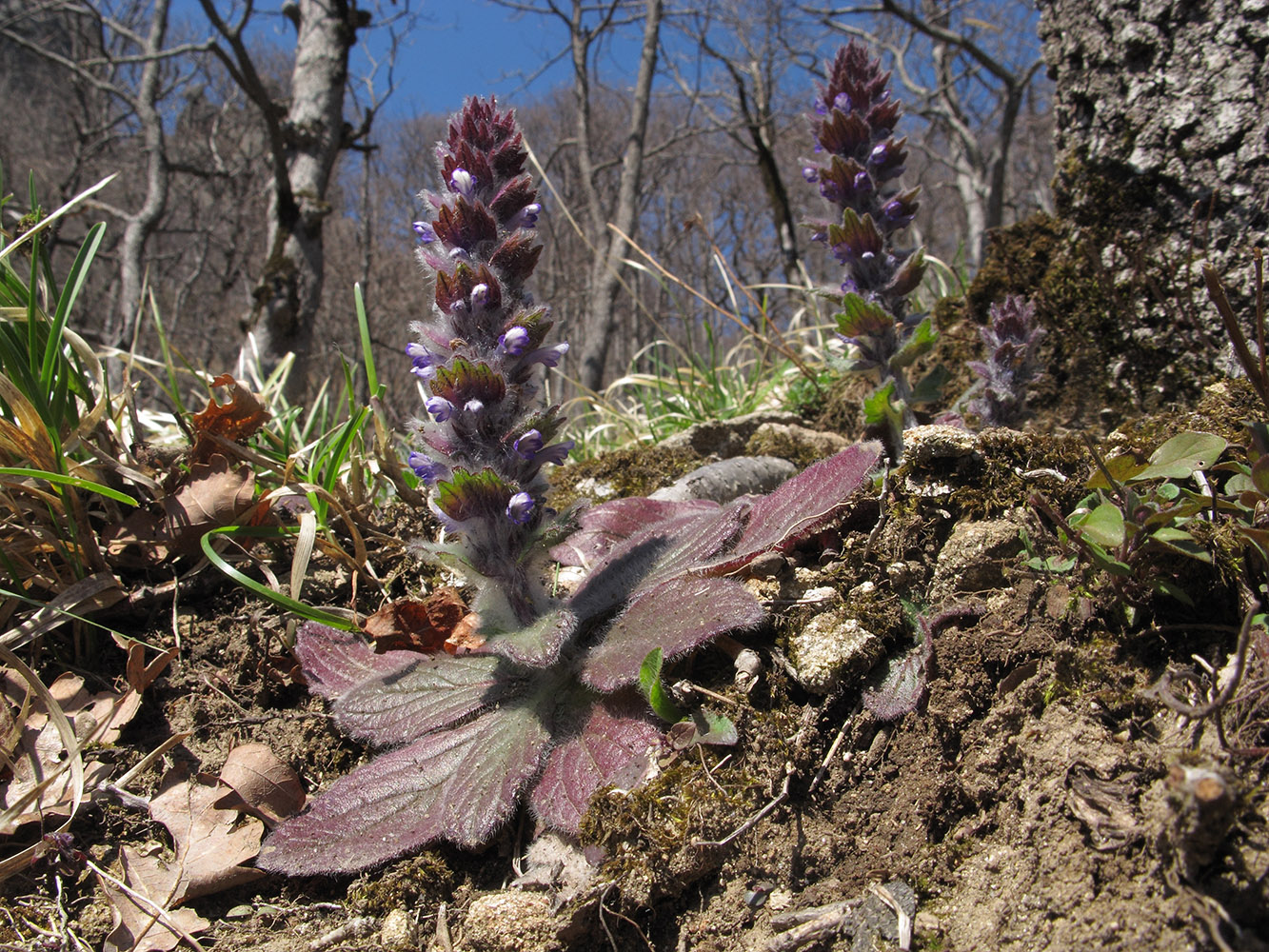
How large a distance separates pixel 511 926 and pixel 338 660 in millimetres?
866

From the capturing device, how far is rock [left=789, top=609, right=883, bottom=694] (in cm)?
155

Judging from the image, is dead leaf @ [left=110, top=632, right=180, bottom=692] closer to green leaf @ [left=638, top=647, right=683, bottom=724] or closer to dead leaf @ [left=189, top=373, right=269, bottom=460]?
dead leaf @ [left=189, top=373, right=269, bottom=460]

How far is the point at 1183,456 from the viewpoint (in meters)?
1.36

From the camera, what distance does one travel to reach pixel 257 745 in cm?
176

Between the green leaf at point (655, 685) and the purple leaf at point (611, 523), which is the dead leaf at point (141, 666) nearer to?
the purple leaf at point (611, 523)

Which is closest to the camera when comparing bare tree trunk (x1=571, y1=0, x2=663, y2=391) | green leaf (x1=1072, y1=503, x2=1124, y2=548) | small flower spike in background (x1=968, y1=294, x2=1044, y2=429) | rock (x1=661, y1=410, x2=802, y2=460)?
green leaf (x1=1072, y1=503, x2=1124, y2=548)

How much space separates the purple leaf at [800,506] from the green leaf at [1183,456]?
57 cm

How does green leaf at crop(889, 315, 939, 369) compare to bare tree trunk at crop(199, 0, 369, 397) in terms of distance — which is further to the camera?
bare tree trunk at crop(199, 0, 369, 397)

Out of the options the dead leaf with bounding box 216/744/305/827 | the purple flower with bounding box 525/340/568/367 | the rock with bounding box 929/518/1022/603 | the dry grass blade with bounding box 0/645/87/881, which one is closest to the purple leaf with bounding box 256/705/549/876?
the dead leaf with bounding box 216/744/305/827

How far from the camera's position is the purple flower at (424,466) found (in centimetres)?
166

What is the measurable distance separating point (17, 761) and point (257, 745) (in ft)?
1.72

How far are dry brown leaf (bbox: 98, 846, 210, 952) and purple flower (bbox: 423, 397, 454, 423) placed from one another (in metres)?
1.13

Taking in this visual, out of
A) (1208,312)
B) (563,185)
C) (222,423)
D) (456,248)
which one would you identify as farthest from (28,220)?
(563,185)

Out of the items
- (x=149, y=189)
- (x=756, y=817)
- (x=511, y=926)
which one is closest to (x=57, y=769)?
(x=511, y=926)
